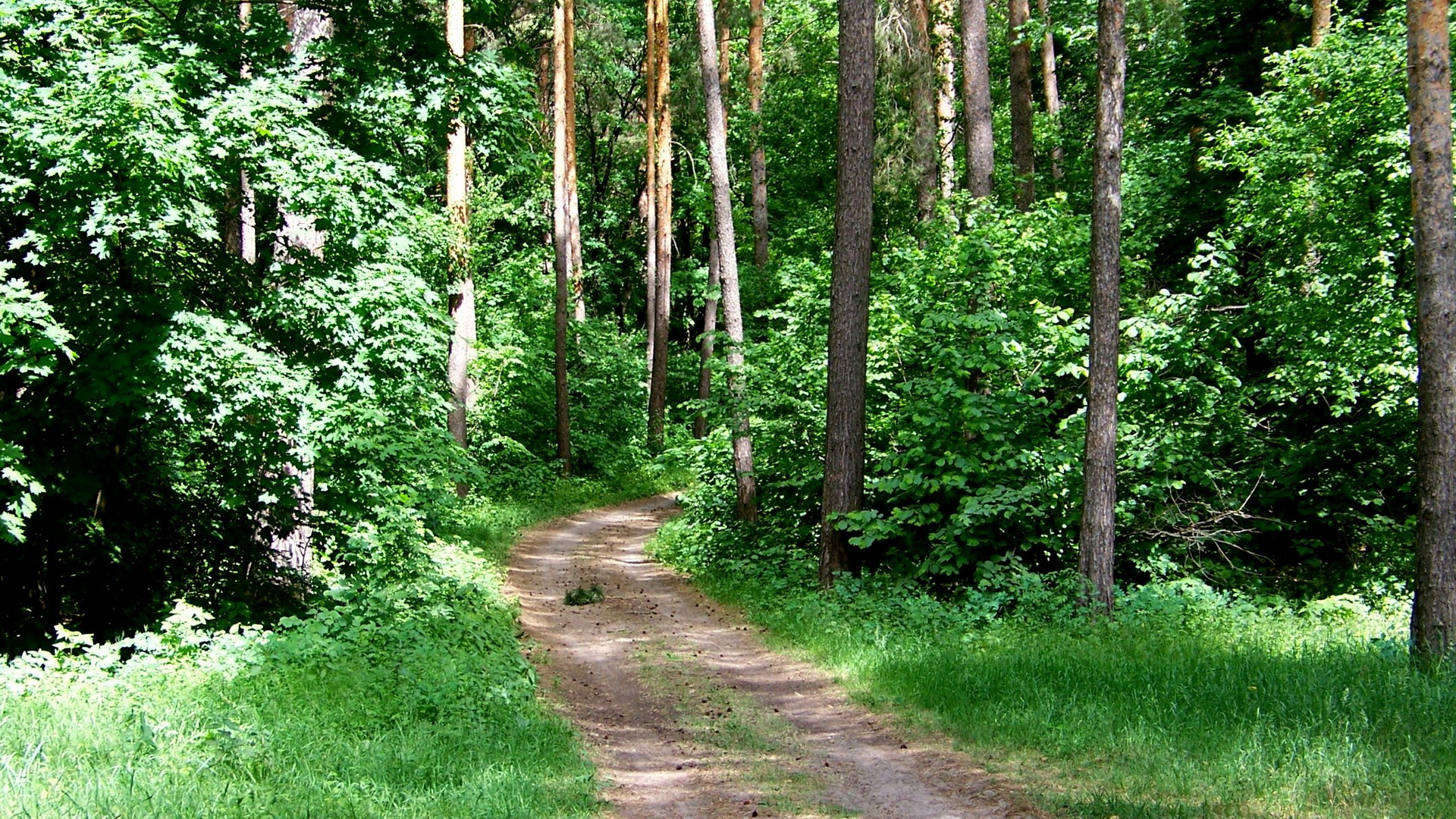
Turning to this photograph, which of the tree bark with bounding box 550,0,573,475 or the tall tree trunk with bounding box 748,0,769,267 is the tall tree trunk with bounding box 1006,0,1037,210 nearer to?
the tall tree trunk with bounding box 748,0,769,267

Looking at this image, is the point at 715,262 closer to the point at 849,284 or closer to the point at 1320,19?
the point at 1320,19

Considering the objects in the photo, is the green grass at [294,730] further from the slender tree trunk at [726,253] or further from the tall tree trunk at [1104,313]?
the slender tree trunk at [726,253]

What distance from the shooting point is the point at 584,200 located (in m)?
41.3

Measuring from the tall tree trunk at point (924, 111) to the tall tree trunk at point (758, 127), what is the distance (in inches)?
208

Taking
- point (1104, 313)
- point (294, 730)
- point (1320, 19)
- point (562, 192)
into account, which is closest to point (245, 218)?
point (294, 730)

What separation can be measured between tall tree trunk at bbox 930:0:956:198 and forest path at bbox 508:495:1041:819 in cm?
1069

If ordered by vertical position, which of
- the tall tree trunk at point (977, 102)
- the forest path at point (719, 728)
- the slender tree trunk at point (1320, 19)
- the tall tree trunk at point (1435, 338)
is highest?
the slender tree trunk at point (1320, 19)

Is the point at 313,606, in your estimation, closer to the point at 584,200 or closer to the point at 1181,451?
the point at 1181,451

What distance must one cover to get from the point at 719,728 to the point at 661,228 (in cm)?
2235

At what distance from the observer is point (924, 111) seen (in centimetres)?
1889

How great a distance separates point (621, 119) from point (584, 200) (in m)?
5.66

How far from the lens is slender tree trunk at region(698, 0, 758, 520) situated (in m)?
16.2

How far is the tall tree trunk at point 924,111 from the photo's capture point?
1831cm

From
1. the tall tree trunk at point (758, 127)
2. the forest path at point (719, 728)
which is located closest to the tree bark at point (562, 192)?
the tall tree trunk at point (758, 127)
